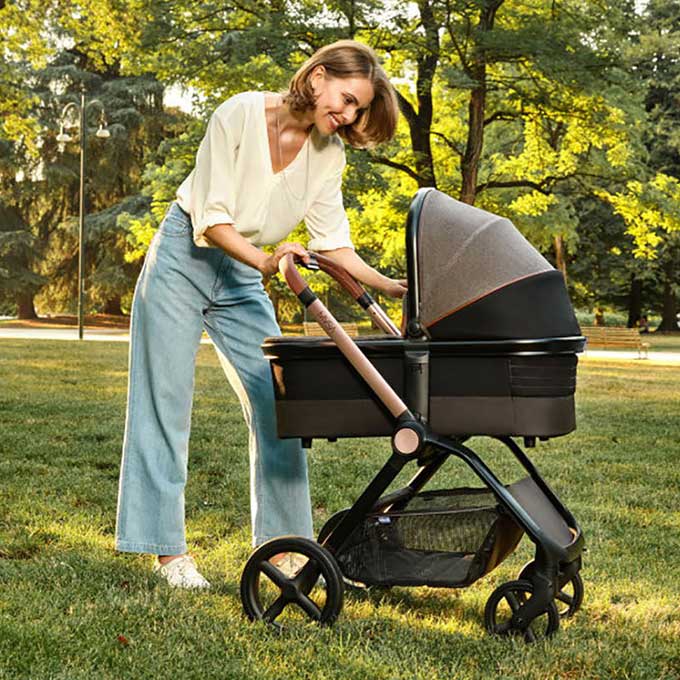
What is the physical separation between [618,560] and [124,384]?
28.5ft

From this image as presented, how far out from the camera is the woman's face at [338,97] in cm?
350

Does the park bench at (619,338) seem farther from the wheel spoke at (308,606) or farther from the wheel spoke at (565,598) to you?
the wheel spoke at (308,606)

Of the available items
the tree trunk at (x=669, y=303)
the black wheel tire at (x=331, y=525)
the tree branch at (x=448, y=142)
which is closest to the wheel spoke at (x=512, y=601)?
the black wheel tire at (x=331, y=525)

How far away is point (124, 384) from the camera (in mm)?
12461

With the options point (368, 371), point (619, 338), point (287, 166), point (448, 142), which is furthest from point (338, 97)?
point (619, 338)

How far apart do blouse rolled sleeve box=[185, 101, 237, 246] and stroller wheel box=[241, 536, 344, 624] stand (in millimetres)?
1002

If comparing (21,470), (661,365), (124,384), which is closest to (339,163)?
(21,470)

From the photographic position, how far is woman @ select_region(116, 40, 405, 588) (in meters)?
3.56

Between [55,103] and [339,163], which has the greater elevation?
[55,103]

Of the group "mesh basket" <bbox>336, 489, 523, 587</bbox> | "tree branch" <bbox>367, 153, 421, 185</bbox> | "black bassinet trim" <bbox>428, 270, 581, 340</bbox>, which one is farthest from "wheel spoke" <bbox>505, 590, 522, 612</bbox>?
"tree branch" <bbox>367, 153, 421, 185</bbox>

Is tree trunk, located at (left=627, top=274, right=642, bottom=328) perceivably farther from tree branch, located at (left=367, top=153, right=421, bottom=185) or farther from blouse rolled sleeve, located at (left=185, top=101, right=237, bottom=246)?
blouse rolled sleeve, located at (left=185, top=101, right=237, bottom=246)

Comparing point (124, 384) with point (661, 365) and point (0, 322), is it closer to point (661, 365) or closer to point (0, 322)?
point (661, 365)

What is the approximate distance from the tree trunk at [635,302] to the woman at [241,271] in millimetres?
37188

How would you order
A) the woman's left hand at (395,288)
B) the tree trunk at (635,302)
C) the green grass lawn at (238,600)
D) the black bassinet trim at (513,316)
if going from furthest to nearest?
the tree trunk at (635,302) → the woman's left hand at (395,288) → the black bassinet trim at (513,316) → the green grass lawn at (238,600)
